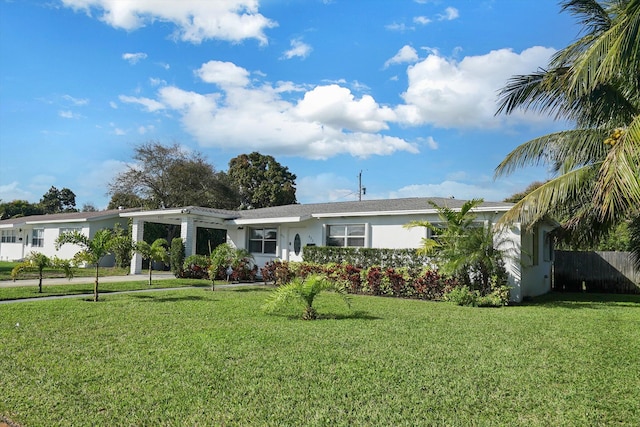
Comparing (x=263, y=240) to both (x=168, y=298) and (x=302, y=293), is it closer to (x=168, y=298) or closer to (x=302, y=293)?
(x=168, y=298)

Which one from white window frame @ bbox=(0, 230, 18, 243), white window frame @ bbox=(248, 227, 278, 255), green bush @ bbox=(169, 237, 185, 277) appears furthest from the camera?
white window frame @ bbox=(0, 230, 18, 243)

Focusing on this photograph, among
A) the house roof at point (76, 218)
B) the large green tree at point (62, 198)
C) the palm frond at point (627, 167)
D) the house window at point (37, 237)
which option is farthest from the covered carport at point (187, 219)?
the large green tree at point (62, 198)

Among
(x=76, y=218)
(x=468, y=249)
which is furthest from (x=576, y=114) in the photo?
(x=76, y=218)

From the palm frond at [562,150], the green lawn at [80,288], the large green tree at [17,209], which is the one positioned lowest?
the green lawn at [80,288]

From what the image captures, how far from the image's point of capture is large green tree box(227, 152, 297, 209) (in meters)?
43.2

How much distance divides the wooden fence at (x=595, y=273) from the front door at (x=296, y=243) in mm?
12085

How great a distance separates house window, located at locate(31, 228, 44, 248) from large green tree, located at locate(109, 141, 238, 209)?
589 centimetres

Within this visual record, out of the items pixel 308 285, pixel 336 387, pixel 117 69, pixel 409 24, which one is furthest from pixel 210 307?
pixel 409 24

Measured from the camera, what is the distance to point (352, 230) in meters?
17.5

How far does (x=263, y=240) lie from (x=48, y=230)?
18.6m

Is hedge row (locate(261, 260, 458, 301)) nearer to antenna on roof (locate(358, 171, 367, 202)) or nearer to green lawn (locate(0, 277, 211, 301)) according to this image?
green lawn (locate(0, 277, 211, 301))

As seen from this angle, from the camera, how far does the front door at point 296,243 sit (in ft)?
62.6

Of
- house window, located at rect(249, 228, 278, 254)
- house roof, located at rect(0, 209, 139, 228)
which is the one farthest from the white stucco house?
house roof, located at rect(0, 209, 139, 228)

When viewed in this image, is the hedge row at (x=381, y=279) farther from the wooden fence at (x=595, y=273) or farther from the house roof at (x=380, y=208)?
the wooden fence at (x=595, y=273)
